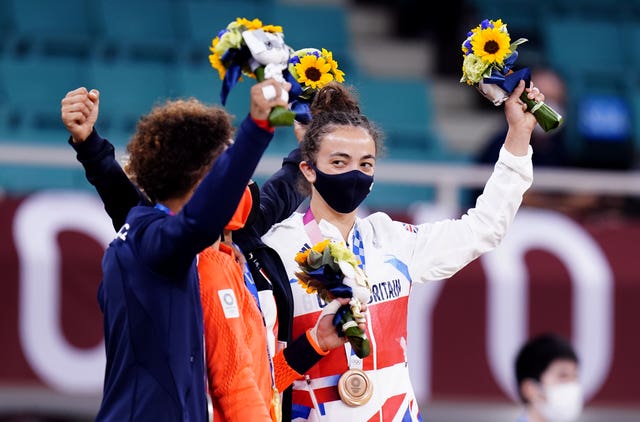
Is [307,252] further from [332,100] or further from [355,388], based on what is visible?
[332,100]

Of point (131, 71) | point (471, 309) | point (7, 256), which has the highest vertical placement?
point (131, 71)

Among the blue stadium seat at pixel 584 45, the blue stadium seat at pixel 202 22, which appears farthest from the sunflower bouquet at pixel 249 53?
the blue stadium seat at pixel 584 45

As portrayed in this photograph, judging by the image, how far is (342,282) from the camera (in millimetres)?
3367

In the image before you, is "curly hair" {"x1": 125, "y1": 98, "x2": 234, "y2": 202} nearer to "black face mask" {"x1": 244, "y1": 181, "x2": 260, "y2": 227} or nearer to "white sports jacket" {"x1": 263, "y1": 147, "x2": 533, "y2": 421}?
"black face mask" {"x1": 244, "y1": 181, "x2": 260, "y2": 227}

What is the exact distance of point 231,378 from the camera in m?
3.00

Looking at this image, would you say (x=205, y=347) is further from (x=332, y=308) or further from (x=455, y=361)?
(x=455, y=361)

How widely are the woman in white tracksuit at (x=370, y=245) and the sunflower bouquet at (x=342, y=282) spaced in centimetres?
29

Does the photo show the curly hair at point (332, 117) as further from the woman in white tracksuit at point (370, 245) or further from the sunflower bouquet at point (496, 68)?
the sunflower bouquet at point (496, 68)

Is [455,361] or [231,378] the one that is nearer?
[231,378]

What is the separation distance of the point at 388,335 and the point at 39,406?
3812 millimetres

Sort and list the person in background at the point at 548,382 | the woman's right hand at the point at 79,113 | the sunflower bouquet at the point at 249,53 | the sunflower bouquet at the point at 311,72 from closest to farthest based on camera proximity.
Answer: the sunflower bouquet at the point at 249,53 < the woman's right hand at the point at 79,113 < the sunflower bouquet at the point at 311,72 < the person in background at the point at 548,382

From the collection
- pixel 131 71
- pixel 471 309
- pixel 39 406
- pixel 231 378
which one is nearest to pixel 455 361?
pixel 471 309

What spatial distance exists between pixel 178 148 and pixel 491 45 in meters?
1.02

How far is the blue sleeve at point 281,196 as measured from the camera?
3815mm
